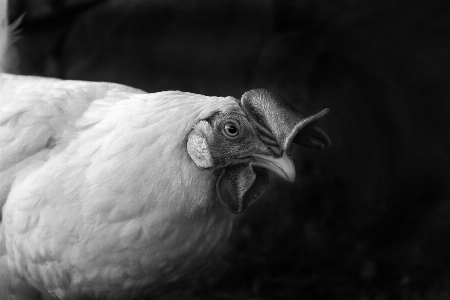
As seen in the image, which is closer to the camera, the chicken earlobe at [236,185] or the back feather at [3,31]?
the chicken earlobe at [236,185]

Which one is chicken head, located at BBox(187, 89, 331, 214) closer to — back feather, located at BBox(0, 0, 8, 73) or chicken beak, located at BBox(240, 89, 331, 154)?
chicken beak, located at BBox(240, 89, 331, 154)

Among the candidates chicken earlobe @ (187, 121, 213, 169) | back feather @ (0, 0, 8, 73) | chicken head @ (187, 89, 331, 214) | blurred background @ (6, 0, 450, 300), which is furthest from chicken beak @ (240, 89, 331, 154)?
back feather @ (0, 0, 8, 73)

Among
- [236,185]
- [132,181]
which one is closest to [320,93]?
[236,185]

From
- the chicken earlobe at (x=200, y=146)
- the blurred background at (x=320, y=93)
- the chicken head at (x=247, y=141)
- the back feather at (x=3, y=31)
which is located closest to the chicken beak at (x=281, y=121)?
the chicken head at (x=247, y=141)

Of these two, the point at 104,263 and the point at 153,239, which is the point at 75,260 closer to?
the point at 104,263

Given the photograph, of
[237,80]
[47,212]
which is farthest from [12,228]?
[237,80]

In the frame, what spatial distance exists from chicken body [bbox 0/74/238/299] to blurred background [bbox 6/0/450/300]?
776 millimetres

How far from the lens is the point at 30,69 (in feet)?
7.91

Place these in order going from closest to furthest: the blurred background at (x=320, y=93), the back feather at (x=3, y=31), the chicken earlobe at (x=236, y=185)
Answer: the chicken earlobe at (x=236, y=185), the back feather at (x=3, y=31), the blurred background at (x=320, y=93)

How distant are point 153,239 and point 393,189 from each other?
1.57 m

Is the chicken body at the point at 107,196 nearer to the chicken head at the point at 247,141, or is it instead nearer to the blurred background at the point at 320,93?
the chicken head at the point at 247,141

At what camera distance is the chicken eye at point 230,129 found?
145 centimetres

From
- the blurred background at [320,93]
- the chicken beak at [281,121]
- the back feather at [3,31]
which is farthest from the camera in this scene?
the blurred background at [320,93]

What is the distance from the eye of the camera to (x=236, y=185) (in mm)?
1514
